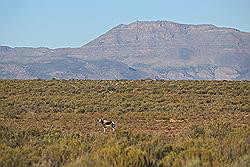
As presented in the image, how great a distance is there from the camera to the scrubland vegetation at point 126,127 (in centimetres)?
956

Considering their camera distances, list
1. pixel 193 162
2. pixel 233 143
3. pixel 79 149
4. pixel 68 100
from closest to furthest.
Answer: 1. pixel 193 162
2. pixel 79 149
3. pixel 233 143
4. pixel 68 100

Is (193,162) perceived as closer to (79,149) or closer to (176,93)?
(79,149)

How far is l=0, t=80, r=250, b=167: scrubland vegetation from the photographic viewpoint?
9562 millimetres

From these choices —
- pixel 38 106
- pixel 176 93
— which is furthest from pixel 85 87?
pixel 38 106

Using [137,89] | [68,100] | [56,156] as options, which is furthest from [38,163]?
[137,89]

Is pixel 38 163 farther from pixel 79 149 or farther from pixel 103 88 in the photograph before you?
pixel 103 88

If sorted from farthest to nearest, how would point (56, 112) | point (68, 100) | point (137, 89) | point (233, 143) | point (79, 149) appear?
point (137, 89), point (68, 100), point (56, 112), point (233, 143), point (79, 149)

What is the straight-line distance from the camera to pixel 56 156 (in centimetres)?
985

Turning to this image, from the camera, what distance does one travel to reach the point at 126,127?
2103 cm

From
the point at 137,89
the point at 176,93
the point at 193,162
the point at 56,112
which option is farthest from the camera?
the point at 137,89

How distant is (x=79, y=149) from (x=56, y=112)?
17713 mm

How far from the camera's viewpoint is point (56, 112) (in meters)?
28.1

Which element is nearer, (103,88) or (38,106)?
(38,106)

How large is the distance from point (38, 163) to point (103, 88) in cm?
3459
